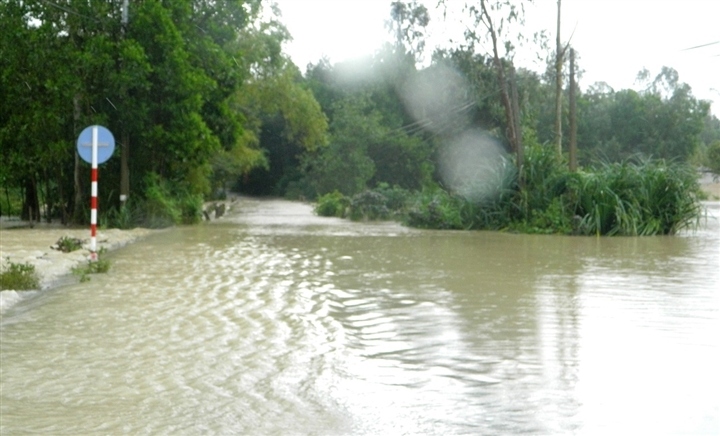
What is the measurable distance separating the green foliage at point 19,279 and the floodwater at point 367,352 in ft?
1.10

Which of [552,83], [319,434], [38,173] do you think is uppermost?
[552,83]

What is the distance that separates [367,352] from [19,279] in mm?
6033

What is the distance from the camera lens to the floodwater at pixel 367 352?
19.6ft

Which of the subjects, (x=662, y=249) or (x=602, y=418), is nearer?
(x=602, y=418)

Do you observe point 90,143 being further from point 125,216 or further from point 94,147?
point 125,216

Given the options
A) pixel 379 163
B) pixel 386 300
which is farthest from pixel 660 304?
pixel 379 163

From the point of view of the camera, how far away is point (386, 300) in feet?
37.4

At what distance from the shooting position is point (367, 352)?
808cm

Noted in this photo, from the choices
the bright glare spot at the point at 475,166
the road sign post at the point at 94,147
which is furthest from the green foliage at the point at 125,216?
the road sign post at the point at 94,147

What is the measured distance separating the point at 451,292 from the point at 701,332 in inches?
153

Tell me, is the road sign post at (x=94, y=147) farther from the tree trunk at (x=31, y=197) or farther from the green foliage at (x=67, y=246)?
the tree trunk at (x=31, y=197)

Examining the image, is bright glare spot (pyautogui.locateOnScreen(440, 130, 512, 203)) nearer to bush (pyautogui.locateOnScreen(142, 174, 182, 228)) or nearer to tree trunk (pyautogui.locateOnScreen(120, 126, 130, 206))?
bush (pyautogui.locateOnScreen(142, 174, 182, 228))

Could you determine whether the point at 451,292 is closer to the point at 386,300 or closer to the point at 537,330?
the point at 386,300

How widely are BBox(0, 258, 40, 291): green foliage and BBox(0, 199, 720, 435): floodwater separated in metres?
0.33
